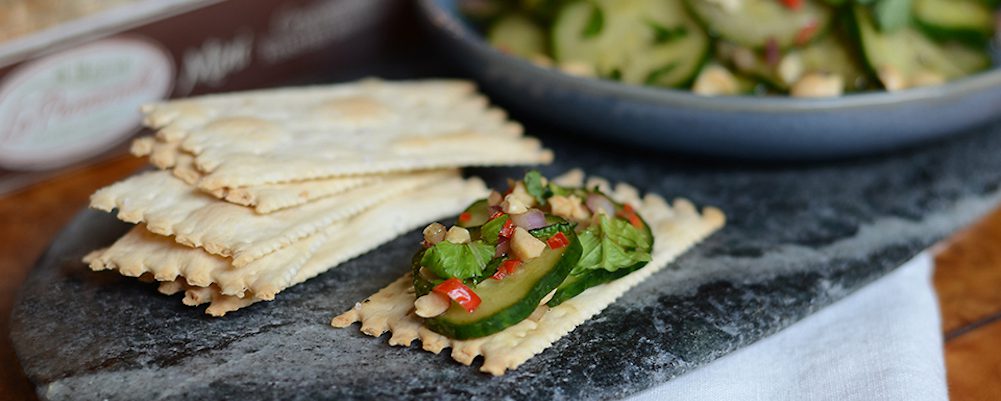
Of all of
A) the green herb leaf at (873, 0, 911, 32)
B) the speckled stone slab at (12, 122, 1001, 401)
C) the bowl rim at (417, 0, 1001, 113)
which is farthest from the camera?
the green herb leaf at (873, 0, 911, 32)

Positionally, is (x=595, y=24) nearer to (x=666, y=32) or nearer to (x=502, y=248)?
(x=666, y=32)

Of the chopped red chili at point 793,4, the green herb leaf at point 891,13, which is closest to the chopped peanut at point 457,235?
the chopped red chili at point 793,4

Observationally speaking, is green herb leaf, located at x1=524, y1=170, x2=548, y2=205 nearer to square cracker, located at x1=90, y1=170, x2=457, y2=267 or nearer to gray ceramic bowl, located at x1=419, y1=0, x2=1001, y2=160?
square cracker, located at x1=90, y1=170, x2=457, y2=267

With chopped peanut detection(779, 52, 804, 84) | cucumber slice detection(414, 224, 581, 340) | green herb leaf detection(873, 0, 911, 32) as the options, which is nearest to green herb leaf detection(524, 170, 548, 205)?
cucumber slice detection(414, 224, 581, 340)

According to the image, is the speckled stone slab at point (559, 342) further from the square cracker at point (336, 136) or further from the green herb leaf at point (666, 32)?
the green herb leaf at point (666, 32)

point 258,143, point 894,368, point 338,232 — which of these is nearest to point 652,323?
point 894,368

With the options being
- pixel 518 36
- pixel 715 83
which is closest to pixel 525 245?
pixel 715 83
